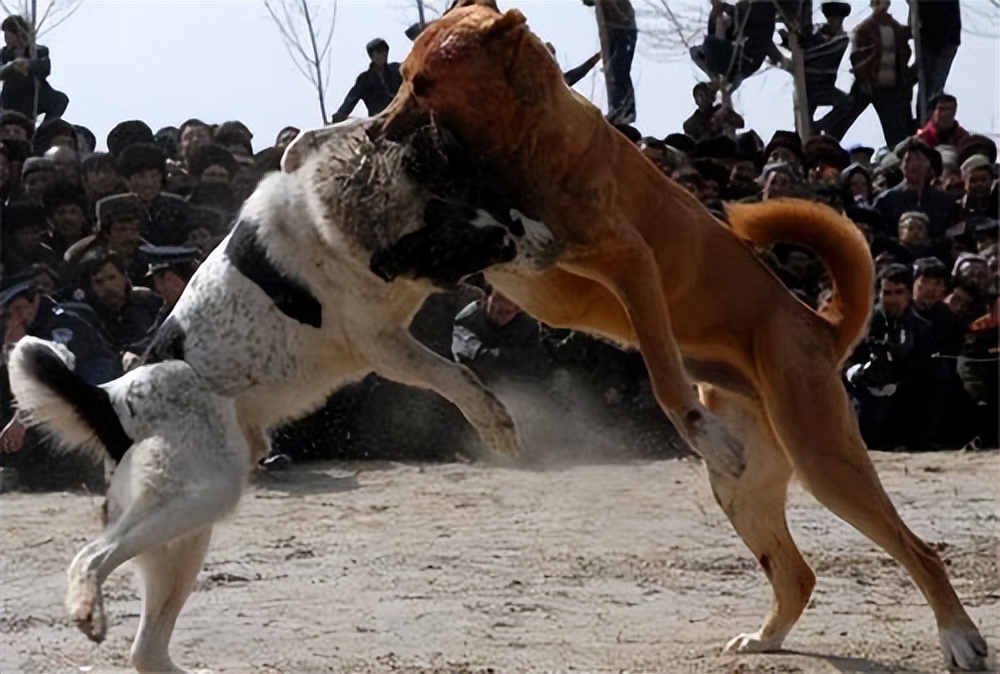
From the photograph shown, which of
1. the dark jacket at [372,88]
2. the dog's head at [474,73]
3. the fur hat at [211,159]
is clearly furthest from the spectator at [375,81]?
the dog's head at [474,73]

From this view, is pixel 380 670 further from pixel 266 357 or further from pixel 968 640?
pixel 968 640

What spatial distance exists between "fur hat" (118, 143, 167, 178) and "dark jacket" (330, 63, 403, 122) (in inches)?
69.3

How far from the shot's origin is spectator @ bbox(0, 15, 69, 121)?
11.0 m

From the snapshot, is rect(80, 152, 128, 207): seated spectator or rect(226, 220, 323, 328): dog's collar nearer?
rect(226, 220, 323, 328): dog's collar

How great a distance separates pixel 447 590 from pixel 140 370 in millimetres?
2245

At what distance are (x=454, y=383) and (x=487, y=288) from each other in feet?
13.9

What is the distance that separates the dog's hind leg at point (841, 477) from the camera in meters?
5.24

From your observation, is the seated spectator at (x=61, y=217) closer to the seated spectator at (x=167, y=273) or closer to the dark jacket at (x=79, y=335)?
the seated spectator at (x=167, y=273)

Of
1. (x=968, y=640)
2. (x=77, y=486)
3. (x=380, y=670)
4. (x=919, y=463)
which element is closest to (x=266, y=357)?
(x=380, y=670)

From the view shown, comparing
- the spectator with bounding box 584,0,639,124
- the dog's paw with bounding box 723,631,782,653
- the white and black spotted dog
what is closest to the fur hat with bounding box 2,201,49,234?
the spectator with bounding box 584,0,639,124

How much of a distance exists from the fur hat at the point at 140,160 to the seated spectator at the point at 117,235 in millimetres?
720

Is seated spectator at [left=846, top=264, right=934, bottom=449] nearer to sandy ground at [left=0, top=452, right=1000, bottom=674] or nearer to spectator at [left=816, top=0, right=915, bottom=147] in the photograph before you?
sandy ground at [left=0, top=452, right=1000, bottom=674]

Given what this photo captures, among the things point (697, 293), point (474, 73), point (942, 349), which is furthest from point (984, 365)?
point (474, 73)

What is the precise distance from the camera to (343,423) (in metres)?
9.18
